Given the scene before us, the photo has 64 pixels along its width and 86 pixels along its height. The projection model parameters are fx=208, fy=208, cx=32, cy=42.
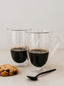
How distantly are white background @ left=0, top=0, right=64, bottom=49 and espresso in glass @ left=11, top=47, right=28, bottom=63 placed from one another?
0.66 meters

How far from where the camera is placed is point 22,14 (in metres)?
1.76

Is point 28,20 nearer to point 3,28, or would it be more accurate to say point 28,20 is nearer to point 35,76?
point 3,28

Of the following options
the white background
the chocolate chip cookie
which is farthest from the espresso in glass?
the white background

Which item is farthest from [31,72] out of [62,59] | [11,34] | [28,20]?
[28,20]

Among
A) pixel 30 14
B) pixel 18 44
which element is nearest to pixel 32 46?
pixel 18 44

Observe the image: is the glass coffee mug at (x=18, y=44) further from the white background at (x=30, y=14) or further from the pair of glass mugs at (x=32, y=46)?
the white background at (x=30, y=14)

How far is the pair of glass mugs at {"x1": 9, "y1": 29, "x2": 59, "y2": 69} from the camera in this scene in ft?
3.35

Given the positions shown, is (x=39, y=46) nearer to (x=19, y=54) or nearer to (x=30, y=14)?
(x=19, y=54)

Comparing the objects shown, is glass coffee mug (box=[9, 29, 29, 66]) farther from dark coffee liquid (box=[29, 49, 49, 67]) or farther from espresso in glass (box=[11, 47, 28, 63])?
dark coffee liquid (box=[29, 49, 49, 67])

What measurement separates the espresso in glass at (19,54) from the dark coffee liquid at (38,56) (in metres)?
0.09

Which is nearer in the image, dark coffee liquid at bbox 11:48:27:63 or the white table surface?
the white table surface

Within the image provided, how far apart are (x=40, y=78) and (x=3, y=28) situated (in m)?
0.90

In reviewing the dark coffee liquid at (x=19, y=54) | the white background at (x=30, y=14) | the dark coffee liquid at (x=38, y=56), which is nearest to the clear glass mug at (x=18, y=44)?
the dark coffee liquid at (x=19, y=54)

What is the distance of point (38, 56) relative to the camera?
39.9 inches
